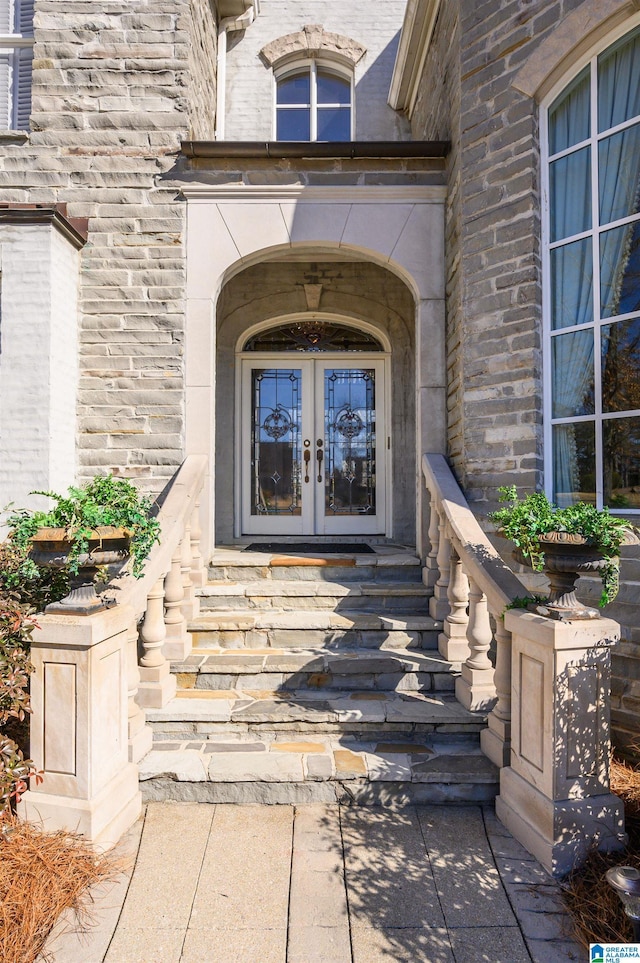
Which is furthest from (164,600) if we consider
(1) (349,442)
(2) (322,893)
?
(1) (349,442)

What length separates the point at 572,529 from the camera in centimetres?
250

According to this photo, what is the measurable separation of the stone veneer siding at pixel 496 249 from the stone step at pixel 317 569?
34.5 inches

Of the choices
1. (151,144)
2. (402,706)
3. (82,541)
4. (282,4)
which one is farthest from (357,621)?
(282,4)

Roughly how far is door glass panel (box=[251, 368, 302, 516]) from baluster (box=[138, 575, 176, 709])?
3167 millimetres

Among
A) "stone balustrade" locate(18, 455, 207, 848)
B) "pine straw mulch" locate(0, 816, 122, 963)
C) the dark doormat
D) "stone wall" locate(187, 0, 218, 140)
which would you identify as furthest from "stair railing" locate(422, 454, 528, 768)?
"stone wall" locate(187, 0, 218, 140)

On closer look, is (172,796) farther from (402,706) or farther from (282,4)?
(282,4)

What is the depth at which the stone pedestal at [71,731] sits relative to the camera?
94.8 inches

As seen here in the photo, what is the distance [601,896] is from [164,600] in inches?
110

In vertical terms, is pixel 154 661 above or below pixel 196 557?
below

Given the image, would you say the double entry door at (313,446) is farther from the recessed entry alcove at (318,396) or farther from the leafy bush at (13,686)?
the leafy bush at (13,686)

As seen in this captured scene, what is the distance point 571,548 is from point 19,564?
267 centimetres

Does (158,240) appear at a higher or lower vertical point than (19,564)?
higher

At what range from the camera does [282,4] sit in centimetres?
738

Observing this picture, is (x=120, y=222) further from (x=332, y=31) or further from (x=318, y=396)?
(x=332, y=31)
